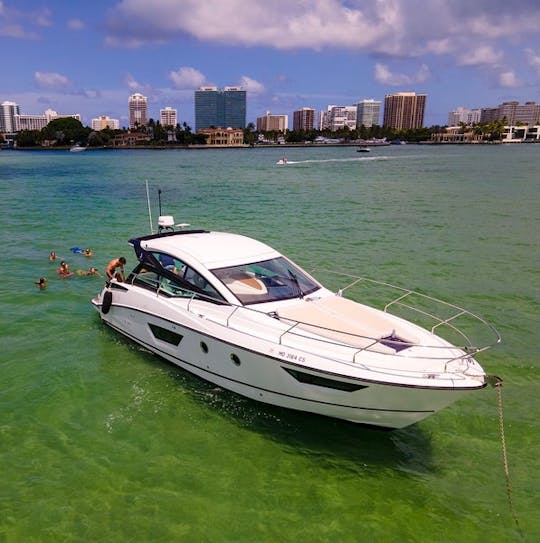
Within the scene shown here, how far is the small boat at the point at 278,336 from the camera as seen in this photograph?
7074mm

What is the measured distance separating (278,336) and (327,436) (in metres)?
1.87

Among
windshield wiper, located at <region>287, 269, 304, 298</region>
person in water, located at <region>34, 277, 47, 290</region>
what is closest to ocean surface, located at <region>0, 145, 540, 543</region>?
person in water, located at <region>34, 277, 47, 290</region>

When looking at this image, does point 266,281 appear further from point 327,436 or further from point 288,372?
point 327,436

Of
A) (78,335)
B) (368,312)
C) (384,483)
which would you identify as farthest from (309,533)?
(78,335)

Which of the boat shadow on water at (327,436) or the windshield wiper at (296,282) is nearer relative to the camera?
the boat shadow on water at (327,436)

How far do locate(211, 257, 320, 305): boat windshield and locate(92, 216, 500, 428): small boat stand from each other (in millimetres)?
21

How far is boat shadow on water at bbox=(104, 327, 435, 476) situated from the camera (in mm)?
7613

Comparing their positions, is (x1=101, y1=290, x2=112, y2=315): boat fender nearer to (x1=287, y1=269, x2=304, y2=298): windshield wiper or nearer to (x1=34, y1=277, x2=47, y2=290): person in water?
(x1=287, y1=269, x2=304, y2=298): windshield wiper

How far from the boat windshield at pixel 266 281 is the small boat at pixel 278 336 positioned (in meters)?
0.02

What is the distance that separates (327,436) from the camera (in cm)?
811

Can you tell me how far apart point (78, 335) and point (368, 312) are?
7.44m

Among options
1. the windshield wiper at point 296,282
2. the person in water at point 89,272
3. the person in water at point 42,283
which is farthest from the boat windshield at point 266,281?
the person in water at point 89,272

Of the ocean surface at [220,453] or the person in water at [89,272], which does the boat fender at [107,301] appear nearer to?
the ocean surface at [220,453]

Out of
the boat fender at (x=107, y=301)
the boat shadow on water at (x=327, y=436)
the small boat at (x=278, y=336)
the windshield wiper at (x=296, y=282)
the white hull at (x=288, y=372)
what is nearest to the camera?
the white hull at (x=288, y=372)
